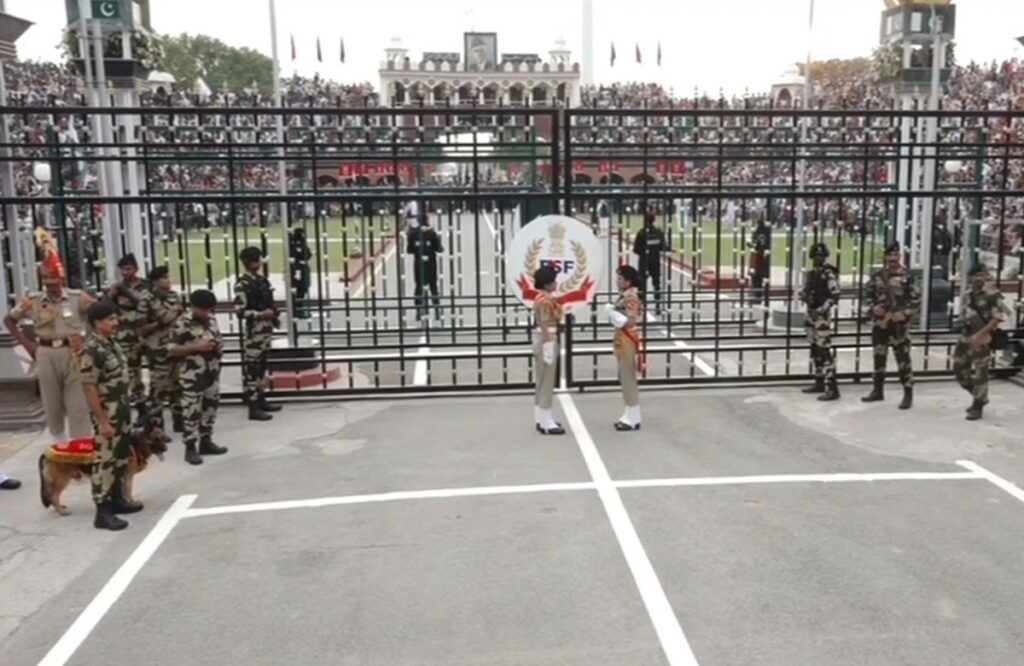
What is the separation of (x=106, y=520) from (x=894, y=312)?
7.22 meters

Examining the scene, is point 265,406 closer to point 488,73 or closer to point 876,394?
point 876,394

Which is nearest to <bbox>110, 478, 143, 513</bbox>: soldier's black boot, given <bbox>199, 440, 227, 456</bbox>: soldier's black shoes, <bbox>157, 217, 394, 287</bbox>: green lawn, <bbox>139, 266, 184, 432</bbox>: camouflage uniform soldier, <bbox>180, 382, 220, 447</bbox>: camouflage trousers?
<bbox>180, 382, 220, 447</bbox>: camouflage trousers

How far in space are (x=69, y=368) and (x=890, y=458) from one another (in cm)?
672

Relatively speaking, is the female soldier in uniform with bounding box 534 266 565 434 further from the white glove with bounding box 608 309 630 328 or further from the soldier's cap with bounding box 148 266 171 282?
the soldier's cap with bounding box 148 266 171 282

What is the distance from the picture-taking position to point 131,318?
7.82m

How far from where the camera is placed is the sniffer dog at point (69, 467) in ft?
19.8

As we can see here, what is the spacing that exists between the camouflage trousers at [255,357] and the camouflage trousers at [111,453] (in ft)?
8.07

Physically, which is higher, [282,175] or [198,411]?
[282,175]

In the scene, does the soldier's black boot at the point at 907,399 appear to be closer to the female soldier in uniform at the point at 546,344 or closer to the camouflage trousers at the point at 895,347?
the camouflage trousers at the point at 895,347

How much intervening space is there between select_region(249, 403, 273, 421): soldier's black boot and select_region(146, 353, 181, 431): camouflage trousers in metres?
0.85

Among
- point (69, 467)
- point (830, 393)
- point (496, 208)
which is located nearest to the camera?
point (69, 467)

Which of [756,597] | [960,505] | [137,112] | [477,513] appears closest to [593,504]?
[477,513]

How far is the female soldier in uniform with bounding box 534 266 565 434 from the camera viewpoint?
303 inches

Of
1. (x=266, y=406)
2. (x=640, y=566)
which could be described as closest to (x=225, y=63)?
(x=266, y=406)
